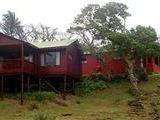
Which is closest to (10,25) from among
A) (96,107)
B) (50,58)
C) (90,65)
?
(90,65)

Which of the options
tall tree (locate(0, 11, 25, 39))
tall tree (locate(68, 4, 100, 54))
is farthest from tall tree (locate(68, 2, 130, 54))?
tall tree (locate(0, 11, 25, 39))

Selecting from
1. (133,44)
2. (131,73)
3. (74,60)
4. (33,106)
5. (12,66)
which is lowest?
(33,106)

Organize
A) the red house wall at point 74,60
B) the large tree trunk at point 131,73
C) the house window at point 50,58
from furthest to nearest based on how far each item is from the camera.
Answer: the large tree trunk at point 131,73 → the red house wall at point 74,60 → the house window at point 50,58

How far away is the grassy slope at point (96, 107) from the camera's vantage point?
110ft

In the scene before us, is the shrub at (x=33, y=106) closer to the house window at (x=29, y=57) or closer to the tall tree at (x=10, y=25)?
the house window at (x=29, y=57)

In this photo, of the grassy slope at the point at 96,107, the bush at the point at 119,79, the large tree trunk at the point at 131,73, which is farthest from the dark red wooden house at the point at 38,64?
the large tree trunk at the point at 131,73

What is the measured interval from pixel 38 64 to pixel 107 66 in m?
10.8

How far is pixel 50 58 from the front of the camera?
4666 cm

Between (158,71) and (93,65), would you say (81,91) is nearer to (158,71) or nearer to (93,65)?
(93,65)

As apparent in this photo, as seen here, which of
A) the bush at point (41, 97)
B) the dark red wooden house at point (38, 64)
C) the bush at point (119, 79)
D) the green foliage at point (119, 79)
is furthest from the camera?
the bush at point (119, 79)

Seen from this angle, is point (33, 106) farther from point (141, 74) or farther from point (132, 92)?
point (141, 74)

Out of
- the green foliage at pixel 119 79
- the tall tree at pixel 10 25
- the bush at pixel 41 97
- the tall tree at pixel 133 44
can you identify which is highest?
the tall tree at pixel 10 25

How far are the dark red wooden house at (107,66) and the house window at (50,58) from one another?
27.7ft

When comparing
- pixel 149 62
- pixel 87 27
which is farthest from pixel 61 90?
pixel 149 62
